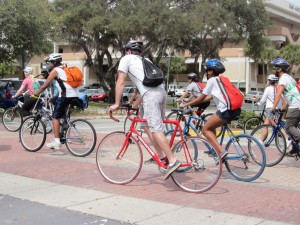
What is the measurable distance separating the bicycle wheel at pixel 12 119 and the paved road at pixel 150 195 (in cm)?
549

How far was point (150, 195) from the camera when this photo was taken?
5.98m

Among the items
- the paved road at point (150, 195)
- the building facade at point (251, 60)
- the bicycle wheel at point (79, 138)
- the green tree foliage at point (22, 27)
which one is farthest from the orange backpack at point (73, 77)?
the building facade at point (251, 60)

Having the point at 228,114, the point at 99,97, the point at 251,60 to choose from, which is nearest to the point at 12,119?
the point at 228,114

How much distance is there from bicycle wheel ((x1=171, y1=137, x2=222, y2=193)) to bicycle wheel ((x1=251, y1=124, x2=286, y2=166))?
2433mm

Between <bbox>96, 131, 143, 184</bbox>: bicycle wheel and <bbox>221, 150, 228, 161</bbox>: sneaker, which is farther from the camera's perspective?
<bbox>221, 150, 228, 161</bbox>: sneaker

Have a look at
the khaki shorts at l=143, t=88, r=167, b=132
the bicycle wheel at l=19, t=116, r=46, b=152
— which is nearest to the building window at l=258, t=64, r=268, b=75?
the bicycle wheel at l=19, t=116, r=46, b=152

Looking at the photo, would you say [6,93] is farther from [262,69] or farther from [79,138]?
[262,69]

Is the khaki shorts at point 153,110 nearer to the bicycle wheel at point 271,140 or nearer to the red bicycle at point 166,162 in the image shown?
the red bicycle at point 166,162

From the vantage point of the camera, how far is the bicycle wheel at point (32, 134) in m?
9.36

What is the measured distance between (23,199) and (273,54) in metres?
58.6

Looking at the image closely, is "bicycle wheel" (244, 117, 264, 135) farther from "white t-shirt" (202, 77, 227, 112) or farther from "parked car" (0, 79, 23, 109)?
"parked car" (0, 79, 23, 109)

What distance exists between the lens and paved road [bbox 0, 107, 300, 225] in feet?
16.6

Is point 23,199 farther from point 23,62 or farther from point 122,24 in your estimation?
point 122,24

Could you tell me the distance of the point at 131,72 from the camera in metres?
6.39
